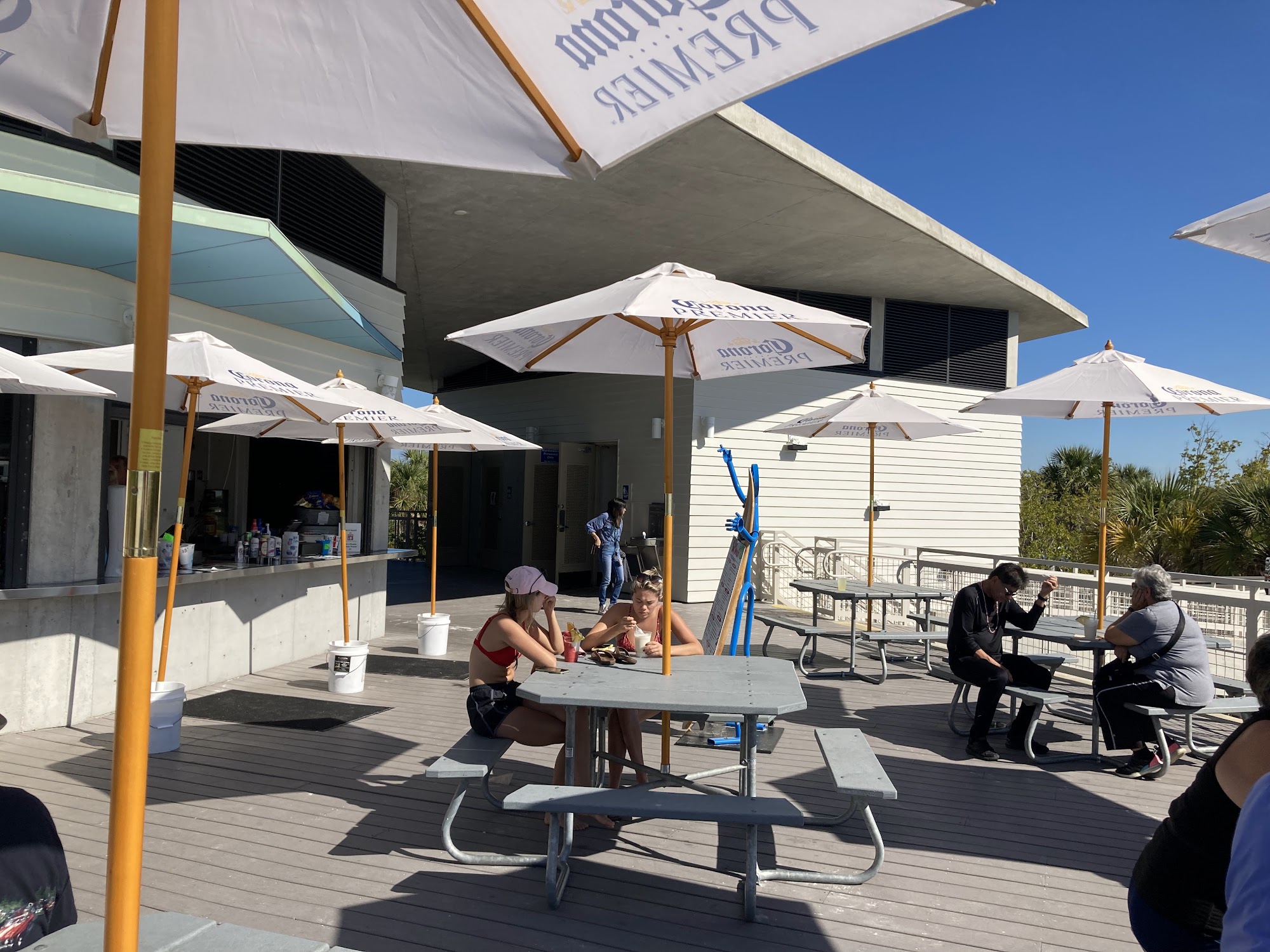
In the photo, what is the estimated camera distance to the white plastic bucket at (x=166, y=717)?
5.18 meters

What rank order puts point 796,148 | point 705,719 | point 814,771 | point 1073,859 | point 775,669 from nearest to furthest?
point 1073,859 → point 775,669 → point 814,771 → point 705,719 → point 796,148

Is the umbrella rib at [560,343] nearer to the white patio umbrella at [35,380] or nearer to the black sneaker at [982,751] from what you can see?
the white patio umbrella at [35,380]

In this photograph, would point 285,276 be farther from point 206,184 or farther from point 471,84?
point 471,84

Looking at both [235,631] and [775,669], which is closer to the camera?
[775,669]

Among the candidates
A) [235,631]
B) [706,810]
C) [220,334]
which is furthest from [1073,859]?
[220,334]

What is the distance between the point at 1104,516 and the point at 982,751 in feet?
8.05

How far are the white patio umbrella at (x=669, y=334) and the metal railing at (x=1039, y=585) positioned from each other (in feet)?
12.0

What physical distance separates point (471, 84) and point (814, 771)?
4262 mm

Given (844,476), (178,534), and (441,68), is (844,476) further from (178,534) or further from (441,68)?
(441,68)

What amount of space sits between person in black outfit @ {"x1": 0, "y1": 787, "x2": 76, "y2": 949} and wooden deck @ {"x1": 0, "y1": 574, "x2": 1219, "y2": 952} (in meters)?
1.41

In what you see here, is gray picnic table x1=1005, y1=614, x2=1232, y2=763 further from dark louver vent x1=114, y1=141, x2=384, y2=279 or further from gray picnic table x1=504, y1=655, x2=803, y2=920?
dark louver vent x1=114, y1=141, x2=384, y2=279

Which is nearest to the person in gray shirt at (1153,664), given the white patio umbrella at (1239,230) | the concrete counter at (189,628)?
the white patio umbrella at (1239,230)

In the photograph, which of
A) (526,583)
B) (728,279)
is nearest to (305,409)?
(526,583)

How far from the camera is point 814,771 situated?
5223 millimetres
